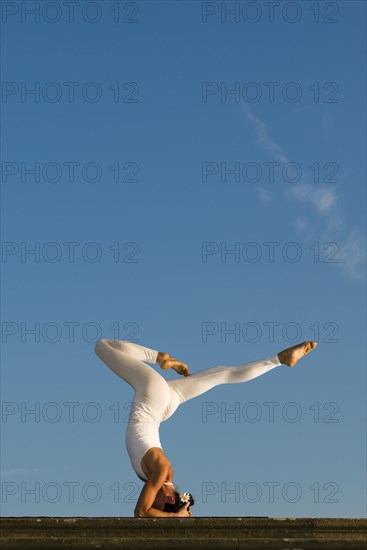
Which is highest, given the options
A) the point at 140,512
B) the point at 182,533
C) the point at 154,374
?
the point at 154,374

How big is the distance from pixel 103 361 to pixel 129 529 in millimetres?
4735

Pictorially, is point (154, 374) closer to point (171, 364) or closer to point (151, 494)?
point (171, 364)

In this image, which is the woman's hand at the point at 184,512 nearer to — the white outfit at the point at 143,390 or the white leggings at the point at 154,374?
the white outfit at the point at 143,390

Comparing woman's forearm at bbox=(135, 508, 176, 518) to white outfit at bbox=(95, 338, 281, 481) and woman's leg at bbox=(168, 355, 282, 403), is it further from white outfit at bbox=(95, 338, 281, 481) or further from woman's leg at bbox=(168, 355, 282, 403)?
woman's leg at bbox=(168, 355, 282, 403)

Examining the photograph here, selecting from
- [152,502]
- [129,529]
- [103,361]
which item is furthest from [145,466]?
[129,529]

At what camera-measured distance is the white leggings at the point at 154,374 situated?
12.4m

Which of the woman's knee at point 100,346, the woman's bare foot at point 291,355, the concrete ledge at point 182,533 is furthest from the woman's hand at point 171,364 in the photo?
the concrete ledge at point 182,533

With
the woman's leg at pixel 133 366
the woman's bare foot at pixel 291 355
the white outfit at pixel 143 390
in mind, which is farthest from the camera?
the woman's bare foot at pixel 291 355

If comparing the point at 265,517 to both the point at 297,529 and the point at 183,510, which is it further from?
the point at 183,510

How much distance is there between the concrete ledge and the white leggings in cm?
421

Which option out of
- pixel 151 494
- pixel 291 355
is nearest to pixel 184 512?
pixel 151 494

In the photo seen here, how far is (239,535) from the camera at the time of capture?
826 cm

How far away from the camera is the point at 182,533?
8.24 meters

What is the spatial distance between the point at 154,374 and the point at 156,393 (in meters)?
0.28
